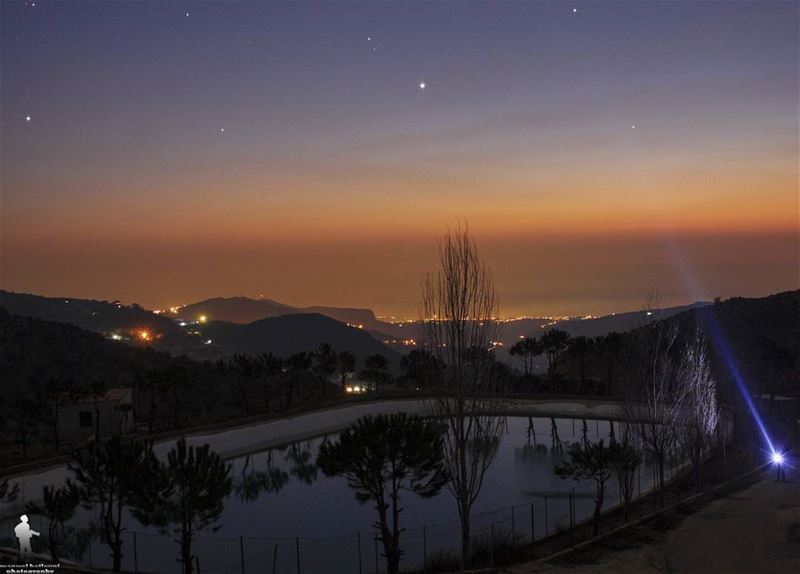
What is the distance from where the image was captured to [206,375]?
76.9 m

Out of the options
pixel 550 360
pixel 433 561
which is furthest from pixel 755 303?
pixel 433 561

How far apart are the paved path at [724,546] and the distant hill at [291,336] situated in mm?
142071

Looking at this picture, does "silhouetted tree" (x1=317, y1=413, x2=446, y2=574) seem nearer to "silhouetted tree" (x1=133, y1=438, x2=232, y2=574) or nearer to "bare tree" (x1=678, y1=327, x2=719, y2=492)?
"silhouetted tree" (x1=133, y1=438, x2=232, y2=574)

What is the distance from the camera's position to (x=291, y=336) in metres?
183

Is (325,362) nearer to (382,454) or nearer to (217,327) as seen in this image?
(382,454)

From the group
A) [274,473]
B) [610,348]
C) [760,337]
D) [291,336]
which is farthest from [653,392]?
[291,336]

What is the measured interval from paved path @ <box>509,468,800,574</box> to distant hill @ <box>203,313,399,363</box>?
14207 cm

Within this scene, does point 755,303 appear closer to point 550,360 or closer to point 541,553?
point 550,360

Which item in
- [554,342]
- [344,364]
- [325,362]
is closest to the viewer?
[325,362]

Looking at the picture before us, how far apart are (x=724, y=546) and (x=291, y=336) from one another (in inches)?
6568

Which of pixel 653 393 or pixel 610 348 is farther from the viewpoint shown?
pixel 610 348

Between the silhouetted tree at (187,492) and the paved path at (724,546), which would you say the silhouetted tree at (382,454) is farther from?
the paved path at (724,546)

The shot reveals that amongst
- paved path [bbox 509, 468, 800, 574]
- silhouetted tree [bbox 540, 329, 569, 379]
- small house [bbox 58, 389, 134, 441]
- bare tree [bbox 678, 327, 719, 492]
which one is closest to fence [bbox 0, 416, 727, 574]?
paved path [bbox 509, 468, 800, 574]

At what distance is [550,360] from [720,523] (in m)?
56.2
